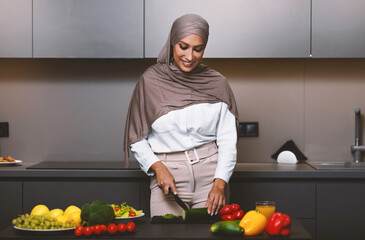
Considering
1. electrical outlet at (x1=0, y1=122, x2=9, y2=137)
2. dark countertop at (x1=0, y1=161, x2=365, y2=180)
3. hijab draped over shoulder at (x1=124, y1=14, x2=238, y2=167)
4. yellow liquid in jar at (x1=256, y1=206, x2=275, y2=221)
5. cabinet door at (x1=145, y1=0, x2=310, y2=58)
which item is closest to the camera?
yellow liquid in jar at (x1=256, y1=206, x2=275, y2=221)

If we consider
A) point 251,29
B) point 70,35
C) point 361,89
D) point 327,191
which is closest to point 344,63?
point 361,89

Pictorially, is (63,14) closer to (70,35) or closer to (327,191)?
(70,35)

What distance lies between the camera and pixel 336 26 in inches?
113

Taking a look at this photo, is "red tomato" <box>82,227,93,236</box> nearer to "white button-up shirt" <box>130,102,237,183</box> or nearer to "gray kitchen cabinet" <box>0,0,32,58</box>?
"white button-up shirt" <box>130,102,237,183</box>

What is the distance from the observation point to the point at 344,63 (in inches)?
127

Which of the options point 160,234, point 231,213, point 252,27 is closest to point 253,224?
point 231,213

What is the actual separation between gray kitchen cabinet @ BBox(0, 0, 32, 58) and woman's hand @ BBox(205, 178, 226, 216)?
1.47 meters

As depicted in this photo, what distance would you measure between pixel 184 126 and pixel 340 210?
1.11 metres

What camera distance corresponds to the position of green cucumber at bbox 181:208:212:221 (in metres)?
1.69

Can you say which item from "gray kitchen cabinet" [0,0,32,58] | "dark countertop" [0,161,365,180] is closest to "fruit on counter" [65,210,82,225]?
"dark countertop" [0,161,365,180]

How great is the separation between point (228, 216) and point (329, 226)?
1.23m

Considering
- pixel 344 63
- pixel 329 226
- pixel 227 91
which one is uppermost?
pixel 344 63

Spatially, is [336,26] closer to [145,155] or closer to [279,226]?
[145,155]

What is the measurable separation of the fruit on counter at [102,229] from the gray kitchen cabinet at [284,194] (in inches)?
47.9
